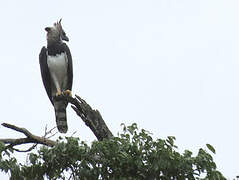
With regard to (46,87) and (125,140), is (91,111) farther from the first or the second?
(46,87)

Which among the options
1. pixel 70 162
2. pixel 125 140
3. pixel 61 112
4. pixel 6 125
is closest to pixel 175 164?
pixel 125 140

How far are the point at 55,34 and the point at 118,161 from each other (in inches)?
215

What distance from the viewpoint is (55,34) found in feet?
35.5

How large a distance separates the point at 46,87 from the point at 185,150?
17.3ft

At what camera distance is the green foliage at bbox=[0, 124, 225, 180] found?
5625mm

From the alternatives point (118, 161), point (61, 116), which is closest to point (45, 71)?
point (61, 116)

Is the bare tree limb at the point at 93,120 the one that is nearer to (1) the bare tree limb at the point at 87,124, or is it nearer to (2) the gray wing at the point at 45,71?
(1) the bare tree limb at the point at 87,124

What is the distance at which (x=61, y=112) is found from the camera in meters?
10.1

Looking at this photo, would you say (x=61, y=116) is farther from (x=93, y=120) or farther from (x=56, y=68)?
(x=93, y=120)

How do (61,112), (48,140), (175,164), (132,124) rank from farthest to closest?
(61,112)
(48,140)
(132,124)
(175,164)

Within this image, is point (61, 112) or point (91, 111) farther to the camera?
point (61, 112)

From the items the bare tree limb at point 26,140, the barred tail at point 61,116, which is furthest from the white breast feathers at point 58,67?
the bare tree limb at point 26,140

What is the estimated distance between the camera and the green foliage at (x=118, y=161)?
5.62m

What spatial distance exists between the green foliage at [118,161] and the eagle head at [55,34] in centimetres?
481
